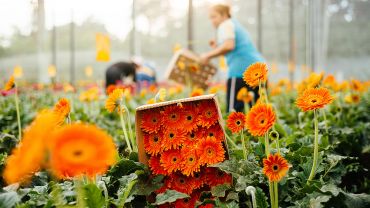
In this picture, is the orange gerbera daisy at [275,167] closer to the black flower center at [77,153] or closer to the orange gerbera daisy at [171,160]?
the orange gerbera daisy at [171,160]

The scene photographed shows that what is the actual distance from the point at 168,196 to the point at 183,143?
0.19 meters

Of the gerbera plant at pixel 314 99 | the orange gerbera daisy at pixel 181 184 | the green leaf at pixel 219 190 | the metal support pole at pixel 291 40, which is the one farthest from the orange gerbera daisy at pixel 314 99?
the metal support pole at pixel 291 40

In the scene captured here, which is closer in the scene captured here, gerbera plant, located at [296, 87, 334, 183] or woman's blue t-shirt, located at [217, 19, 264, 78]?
gerbera plant, located at [296, 87, 334, 183]

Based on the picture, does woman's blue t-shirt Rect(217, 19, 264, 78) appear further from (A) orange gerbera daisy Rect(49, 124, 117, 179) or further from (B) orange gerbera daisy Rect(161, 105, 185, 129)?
(A) orange gerbera daisy Rect(49, 124, 117, 179)

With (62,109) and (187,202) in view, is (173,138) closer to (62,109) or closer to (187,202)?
(187,202)

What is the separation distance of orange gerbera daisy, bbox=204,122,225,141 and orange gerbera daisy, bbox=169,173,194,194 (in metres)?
0.17

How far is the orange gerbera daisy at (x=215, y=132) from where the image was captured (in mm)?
1496

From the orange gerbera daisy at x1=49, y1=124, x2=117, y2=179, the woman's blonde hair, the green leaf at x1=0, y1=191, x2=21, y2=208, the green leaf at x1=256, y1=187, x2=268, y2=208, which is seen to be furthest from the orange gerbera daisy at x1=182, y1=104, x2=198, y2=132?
the woman's blonde hair

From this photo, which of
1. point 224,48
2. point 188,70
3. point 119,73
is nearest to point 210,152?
point 224,48

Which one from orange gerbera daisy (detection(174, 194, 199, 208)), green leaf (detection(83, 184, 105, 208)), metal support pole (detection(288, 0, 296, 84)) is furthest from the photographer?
metal support pole (detection(288, 0, 296, 84))

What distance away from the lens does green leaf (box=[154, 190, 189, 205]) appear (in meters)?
1.38

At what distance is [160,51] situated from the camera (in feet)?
36.9

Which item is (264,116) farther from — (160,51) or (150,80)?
(160,51)

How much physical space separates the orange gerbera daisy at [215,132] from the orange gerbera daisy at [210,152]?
2.2 inches
